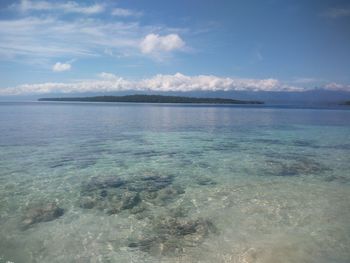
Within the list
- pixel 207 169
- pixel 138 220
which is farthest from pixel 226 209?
pixel 207 169

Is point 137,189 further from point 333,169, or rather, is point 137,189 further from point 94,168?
point 333,169

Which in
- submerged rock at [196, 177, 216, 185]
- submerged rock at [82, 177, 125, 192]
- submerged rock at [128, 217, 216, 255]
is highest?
submerged rock at [82, 177, 125, 192]

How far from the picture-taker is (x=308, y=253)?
29.3ft

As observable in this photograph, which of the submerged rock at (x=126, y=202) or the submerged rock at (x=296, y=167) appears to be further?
the submerged rock at (x=296, y=167)

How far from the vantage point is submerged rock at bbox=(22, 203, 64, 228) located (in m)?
10.9

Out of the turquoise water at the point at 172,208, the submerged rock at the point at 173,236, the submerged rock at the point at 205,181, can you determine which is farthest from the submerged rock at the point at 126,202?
the submerged rock at the point at 205,181

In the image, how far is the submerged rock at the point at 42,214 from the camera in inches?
427

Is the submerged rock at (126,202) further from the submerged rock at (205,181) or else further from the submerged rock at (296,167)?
the submerged rock at (296,167)

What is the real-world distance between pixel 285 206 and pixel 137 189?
6772 millimetres

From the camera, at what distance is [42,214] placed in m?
11.4

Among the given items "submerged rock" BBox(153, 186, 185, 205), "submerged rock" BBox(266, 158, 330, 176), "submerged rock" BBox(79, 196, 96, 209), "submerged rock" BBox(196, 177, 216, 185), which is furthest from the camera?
"submerged rock" BBox(266, 158, 330, 176)

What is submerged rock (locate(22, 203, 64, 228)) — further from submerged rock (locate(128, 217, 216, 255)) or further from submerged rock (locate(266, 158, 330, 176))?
submerged rock (locate(266, 158, 330, 176))

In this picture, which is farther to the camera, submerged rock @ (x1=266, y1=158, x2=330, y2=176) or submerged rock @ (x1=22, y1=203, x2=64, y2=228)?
submerged rock @ (x1=266, y1=158, x2=330, y2=176)

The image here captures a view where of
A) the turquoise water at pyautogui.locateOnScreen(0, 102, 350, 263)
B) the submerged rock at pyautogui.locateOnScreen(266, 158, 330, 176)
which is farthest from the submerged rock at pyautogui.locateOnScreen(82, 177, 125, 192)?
the submerged rock at pyautogui.locateOnScreen(266, 158, 330, 176)
